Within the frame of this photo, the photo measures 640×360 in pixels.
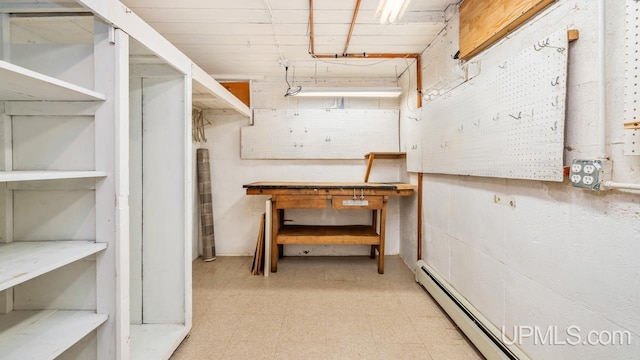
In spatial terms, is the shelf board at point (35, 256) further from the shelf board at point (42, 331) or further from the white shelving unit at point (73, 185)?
the shelf board at point (42, 331)

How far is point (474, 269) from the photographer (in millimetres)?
2088

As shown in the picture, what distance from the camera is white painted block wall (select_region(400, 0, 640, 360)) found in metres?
1.08

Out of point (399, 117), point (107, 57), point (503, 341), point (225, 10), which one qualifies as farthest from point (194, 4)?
point (503, 341)

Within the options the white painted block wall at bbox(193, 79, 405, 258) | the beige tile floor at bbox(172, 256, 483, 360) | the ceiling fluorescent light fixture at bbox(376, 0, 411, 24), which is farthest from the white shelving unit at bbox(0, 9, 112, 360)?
the white painted block wall at bbox(193, 79, 405, 258)

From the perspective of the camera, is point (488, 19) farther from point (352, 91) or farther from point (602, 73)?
point (352, 91)

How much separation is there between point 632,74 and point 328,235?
9.14 ft

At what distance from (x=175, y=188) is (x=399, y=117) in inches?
126

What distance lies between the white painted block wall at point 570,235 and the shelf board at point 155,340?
7.27 feet

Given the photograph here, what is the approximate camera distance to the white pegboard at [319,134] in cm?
399

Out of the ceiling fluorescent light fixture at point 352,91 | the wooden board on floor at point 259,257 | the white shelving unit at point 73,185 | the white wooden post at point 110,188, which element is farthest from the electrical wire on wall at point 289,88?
the white wooden post at point 110,188

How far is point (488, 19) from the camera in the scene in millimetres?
1875

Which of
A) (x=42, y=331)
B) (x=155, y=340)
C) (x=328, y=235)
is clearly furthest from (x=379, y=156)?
(x=42, y=331)

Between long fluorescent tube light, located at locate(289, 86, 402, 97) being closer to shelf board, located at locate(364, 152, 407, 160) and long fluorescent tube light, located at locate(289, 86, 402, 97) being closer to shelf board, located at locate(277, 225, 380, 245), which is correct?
shelf board, located at locate(364, 152, 407, 160)

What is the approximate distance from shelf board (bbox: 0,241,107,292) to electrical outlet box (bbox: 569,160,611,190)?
229 centimetres
